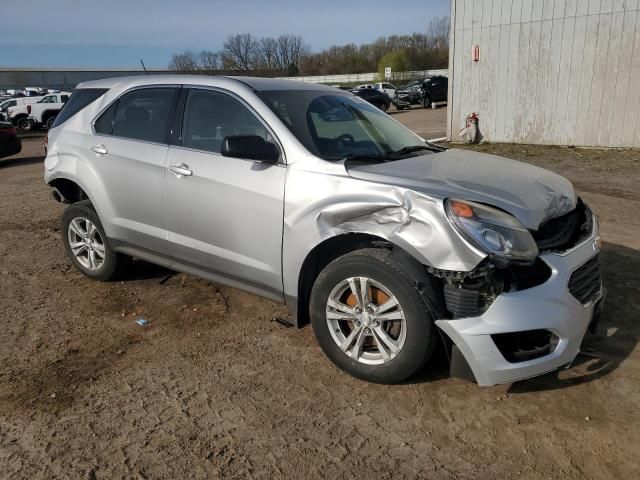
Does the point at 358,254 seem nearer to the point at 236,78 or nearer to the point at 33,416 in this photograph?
the point at 236,78

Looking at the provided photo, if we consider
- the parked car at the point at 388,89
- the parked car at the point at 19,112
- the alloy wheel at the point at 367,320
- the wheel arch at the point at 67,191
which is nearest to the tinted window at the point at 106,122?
the wheel arch at the point at 67,191

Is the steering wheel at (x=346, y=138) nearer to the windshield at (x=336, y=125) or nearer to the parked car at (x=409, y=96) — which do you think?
the windshield at (x=336, y=125)

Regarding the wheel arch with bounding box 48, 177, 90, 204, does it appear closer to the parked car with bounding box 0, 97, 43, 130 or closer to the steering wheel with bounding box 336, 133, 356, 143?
the steering wheel with bounding box 336, 133, 356, 143

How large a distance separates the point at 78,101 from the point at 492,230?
12.8 ft

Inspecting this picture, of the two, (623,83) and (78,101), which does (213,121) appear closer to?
(78,101)

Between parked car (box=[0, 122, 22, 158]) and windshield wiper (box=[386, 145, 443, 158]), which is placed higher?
windshield wiper (box=[386, 145, 443, 158])

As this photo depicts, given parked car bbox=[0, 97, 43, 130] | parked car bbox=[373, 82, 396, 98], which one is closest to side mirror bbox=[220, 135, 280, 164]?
parked car bbox=[0, 97, 43, 130]

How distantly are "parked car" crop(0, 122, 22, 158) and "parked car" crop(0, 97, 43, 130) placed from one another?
12.5 m

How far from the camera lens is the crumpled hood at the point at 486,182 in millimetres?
2932

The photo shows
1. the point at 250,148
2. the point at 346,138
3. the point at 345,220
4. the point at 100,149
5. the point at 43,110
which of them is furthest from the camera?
the point at 43,110

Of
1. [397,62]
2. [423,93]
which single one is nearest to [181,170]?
[423,93]

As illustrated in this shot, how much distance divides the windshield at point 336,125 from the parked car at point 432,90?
30.2 metres

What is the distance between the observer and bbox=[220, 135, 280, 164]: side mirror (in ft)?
11.0

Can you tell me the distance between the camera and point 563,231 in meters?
3.12
